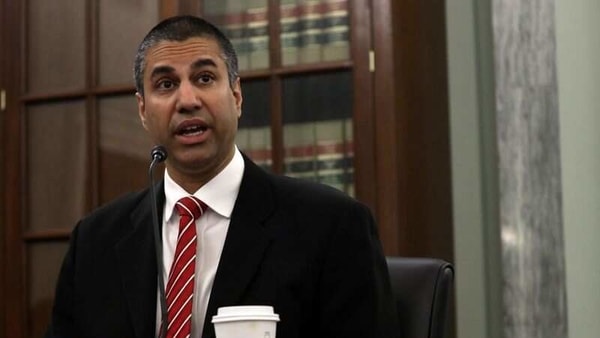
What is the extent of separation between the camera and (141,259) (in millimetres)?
2059

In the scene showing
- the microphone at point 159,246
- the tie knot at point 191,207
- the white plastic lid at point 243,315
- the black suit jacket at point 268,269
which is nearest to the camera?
the white plastic lid at point 243,315

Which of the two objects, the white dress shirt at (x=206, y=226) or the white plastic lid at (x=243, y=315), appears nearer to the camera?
the white plastic lid at (x=243, y=315)

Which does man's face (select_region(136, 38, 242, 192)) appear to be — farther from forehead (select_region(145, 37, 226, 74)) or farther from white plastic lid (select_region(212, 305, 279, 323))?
white plastic lid (select_region(212, 305, 279, 323))

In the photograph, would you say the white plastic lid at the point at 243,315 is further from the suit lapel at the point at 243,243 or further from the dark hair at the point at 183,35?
the dark hair at the point at 183,35

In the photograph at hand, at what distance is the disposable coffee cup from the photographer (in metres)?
1.43

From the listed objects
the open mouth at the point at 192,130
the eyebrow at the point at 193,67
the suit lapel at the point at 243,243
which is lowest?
the suit lapel at the point at 243,243

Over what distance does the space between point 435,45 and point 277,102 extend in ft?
1.80

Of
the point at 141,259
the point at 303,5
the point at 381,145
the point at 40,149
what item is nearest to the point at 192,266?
the point at 141,259

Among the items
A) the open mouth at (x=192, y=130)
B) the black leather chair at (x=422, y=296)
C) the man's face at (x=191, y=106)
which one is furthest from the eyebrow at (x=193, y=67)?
the black leather chair at (x=422, y=296)

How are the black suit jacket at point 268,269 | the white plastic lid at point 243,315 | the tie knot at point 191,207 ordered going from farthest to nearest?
1. the tie knot at point 191,207
2. the black suit jacket at point 268,269
3. the white plastic lid at point 243,315

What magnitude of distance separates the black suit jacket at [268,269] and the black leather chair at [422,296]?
70 mm

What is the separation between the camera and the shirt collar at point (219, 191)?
2092mm

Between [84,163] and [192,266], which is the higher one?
[84,163]

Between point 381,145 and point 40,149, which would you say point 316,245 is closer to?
point 381,145
